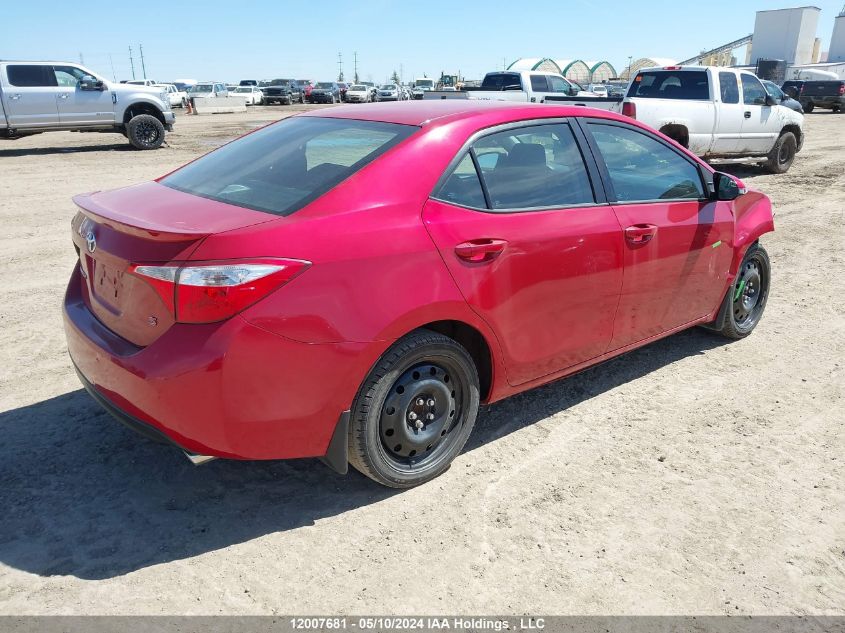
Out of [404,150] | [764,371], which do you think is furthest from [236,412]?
[764,371]

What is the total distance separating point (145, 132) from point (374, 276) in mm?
16495

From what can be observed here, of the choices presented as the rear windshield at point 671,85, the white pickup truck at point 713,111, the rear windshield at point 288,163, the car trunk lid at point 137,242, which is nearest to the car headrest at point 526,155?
the rear windshield at point 288,163

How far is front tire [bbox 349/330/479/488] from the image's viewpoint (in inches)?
114

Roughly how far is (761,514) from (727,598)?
634mm

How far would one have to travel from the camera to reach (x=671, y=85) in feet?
42.0

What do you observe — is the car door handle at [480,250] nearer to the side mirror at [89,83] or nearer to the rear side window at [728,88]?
the rear side window at [728,88]

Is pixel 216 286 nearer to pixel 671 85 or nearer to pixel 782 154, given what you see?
pixel 671 85

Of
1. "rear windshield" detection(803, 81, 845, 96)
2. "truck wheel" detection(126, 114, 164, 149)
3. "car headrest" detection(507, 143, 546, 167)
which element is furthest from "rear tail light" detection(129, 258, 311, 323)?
"rear windshield" detection(803, 81, 845, 96)

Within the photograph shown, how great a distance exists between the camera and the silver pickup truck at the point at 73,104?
52.0 ft

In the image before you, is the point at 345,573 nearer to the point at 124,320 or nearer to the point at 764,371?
the point at 124,320

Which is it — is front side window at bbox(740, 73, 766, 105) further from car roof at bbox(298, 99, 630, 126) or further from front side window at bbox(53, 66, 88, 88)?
front side window at bbox(53, 66, 88, 88)

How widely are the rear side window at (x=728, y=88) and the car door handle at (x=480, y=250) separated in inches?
446

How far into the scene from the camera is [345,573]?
2674mm

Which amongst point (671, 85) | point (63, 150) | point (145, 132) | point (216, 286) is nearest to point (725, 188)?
point (216, 286)
